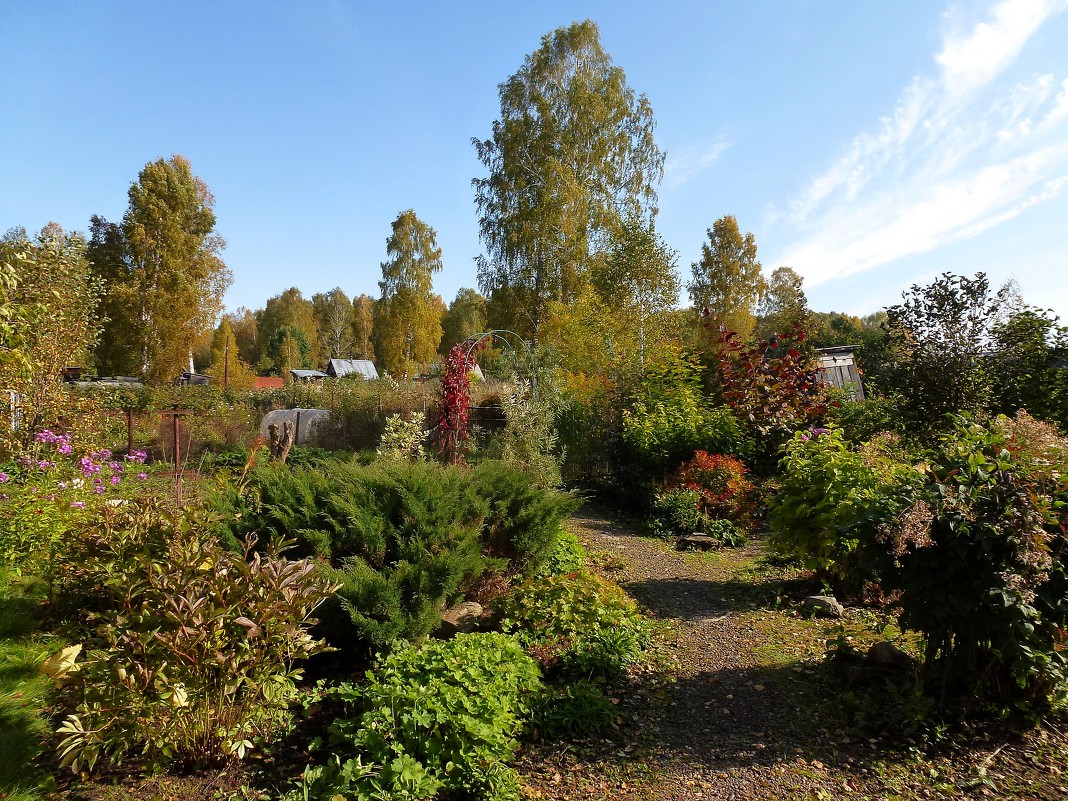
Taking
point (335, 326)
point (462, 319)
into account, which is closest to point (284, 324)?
point (335, 326)

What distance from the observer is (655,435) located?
8.43 meters

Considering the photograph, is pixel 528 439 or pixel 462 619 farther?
pixel 528 439

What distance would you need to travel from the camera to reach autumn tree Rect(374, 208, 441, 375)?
28.3 m

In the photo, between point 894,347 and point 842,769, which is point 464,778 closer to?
point 842,769

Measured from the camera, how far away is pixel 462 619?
4.05 m

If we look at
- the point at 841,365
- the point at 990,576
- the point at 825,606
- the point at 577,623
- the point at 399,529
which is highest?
the point at 841,365

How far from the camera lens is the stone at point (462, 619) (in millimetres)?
3891

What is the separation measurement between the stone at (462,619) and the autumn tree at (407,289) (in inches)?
956

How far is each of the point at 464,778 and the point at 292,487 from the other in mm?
2528

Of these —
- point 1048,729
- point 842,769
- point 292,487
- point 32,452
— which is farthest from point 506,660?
point 32,452

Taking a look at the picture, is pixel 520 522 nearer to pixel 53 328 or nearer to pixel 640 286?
pixel 53 328

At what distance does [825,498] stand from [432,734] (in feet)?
10.7

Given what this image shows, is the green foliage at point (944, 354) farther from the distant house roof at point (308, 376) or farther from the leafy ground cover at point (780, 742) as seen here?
the distant house roof at point (308, 376)

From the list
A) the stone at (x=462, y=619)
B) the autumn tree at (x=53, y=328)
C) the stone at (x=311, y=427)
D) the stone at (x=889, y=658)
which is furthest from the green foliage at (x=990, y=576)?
the stone at (x=311, y=427)
